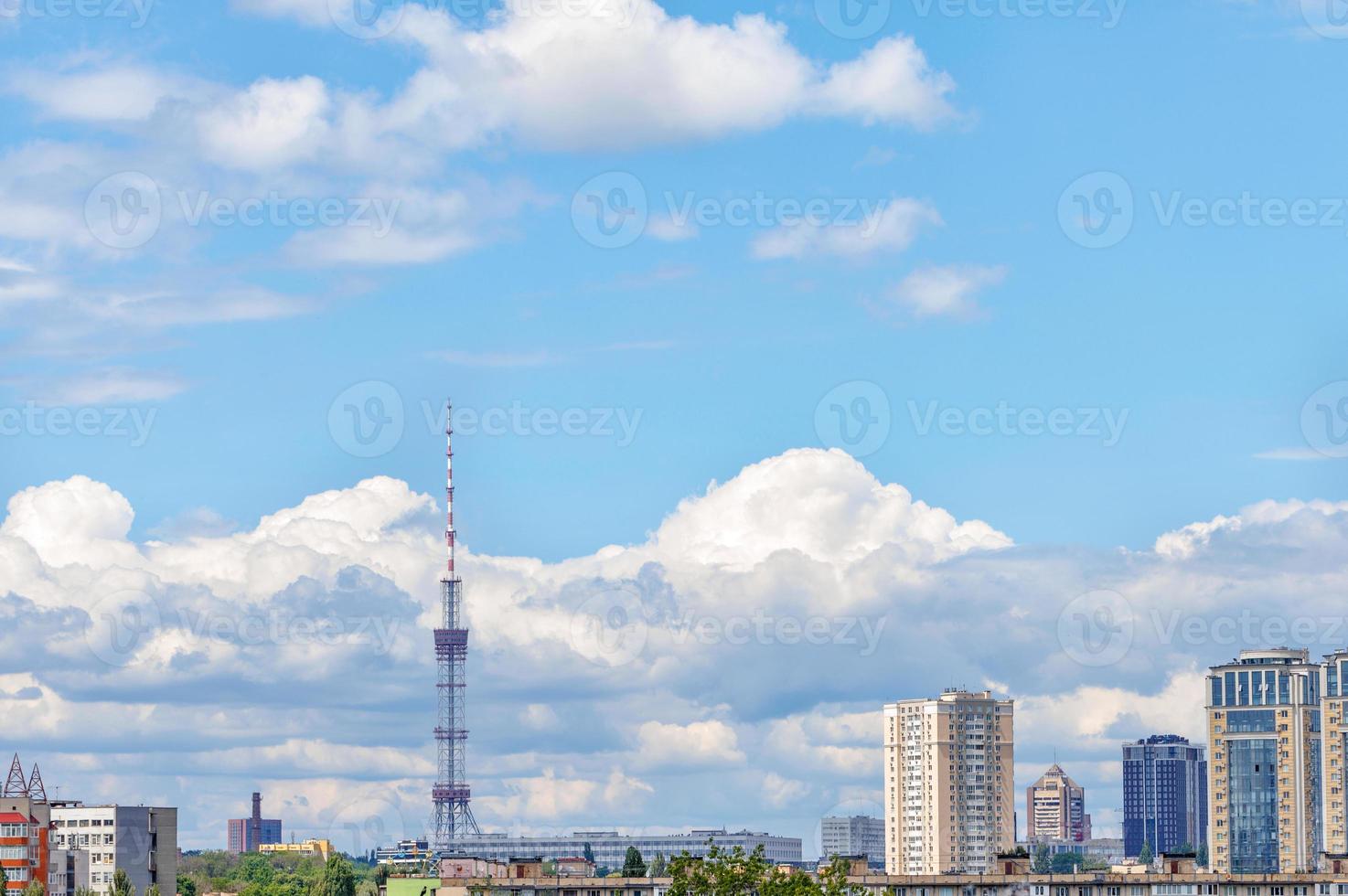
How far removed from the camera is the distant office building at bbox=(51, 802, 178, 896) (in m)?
166

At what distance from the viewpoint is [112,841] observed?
167250 millimetres

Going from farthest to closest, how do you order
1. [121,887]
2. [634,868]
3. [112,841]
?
[112,841], [634,868], [121,887]

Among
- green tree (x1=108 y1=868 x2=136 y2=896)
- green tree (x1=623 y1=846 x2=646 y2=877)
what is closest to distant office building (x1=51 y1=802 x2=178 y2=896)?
green tree (x1=108 y1=868 x2=136 y2=896)

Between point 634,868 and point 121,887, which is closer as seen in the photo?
point 121,887

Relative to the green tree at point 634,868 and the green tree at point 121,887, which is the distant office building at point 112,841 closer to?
the green tree at point 121,887

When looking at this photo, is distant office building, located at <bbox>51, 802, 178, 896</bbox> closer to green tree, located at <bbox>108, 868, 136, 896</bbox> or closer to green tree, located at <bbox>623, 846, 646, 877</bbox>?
green tree, located at <bbox>108, 868, 136, 896</bbox>

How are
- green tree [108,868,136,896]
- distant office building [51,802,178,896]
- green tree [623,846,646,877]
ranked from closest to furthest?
green tree [108,868,136,896]
green tree [623,846,646,877]
distant office building [51,802,178,896]

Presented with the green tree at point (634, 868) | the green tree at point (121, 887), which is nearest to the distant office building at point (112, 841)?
the green tree at point (121, 887)

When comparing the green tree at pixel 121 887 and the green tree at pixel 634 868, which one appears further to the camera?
the green tree at pixel 634 868

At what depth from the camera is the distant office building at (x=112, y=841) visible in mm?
166125

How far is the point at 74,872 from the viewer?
6211 inches

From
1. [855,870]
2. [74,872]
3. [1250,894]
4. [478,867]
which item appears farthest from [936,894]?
[74,872]

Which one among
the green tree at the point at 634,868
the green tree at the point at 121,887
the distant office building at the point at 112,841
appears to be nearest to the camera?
the green tree at the point at 121,887

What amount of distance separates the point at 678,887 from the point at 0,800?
64.4 meters
